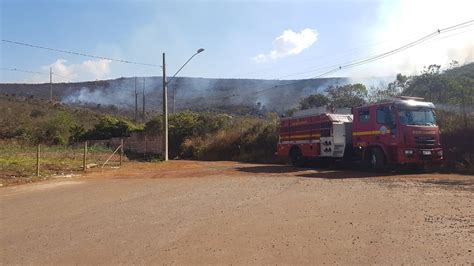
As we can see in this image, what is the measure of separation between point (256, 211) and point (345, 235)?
287 cm

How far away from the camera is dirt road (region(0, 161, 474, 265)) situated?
658cm

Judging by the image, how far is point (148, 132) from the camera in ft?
144

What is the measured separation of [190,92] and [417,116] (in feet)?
224

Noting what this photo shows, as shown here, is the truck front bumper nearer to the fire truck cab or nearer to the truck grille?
the fire truck cab

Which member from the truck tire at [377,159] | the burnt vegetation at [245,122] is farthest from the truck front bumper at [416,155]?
the burnt vegetation at [245,122]

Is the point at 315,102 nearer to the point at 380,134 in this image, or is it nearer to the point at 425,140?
Answer: the point at 380,134

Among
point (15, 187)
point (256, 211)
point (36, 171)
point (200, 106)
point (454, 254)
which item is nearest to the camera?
point (454, 254)

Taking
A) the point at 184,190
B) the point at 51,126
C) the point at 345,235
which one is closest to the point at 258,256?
the point at 345,235

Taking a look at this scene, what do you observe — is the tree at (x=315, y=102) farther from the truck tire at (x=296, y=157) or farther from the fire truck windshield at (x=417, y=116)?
the fire truck windshield at (x=417, y=116)

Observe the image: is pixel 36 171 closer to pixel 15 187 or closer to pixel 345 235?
pixel 15 187

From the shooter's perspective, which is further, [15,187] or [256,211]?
[15,187]

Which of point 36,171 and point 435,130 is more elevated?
point 435,130

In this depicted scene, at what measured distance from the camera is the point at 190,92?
8469 cm

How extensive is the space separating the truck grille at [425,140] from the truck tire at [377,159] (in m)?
1.48
